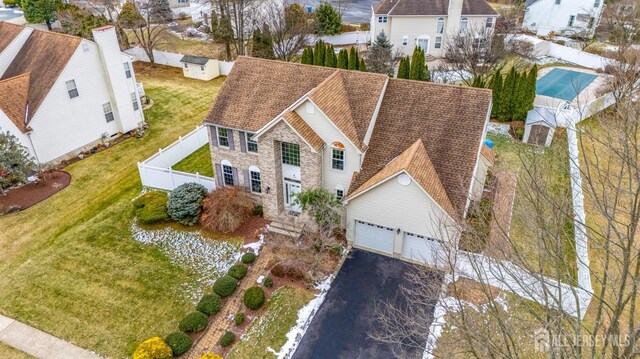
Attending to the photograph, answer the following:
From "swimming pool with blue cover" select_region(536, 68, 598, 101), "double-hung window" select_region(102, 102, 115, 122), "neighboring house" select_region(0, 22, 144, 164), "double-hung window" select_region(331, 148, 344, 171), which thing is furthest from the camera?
"swimming pool with blue cover" select_region(536, 68, 598, 101)

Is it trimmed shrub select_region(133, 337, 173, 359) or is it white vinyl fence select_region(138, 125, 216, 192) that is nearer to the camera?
trimmed shrub select_region(133, 337, 173, 359)

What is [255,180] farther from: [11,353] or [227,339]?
[11,353]

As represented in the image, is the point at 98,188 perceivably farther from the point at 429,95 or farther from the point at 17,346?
the point at 429,95

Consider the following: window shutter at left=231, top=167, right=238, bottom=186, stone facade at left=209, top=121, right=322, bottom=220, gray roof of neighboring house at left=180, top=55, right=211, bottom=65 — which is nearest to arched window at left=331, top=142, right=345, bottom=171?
stone facade at left=209, top=121, right=322, bottom=220

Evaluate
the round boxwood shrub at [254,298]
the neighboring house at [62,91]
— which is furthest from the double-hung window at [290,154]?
the neighboring house at [62,91]

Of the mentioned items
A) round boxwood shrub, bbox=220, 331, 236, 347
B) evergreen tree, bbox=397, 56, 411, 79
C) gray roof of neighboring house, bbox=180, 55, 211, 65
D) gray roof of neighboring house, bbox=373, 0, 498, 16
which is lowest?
round boxwood shrub, bbox=220, 331, 236, 347

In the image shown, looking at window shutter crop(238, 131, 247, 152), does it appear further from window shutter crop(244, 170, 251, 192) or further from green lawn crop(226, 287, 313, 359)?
green lawn crop(226, 287, 313, 359)

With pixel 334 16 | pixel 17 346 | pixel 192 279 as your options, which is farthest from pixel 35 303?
pixel 334 16

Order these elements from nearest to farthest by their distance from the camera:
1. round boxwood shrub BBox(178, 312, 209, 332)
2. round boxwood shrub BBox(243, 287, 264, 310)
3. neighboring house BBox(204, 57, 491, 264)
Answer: round boxwood shrub BBox(178, 312, 209, 332), round boxwood shrub BBox(243, 287, 264, 310), neighboring house BBox(204, 57, 491, 264)

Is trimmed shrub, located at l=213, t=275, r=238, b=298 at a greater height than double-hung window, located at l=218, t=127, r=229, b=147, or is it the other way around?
double-hung window, located at l=218, t=127, r=229, b=147
